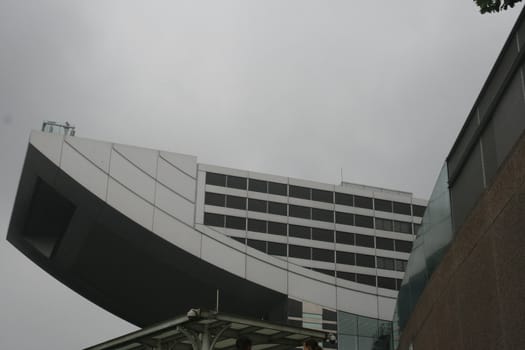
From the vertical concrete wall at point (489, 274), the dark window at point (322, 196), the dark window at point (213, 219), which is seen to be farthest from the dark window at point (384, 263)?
the vertical concrete wall at point (489, 274)

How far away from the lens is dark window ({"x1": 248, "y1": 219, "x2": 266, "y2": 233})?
63.8m

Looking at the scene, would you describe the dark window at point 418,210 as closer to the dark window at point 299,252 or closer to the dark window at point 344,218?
the dark window at point 344,218

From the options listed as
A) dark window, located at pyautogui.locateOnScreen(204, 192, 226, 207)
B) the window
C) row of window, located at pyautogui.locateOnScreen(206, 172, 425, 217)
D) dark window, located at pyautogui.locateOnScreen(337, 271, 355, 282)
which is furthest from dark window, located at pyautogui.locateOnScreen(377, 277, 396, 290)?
dark window, located at pyautogui.locateOnScreen(204, 192, 226, 207)

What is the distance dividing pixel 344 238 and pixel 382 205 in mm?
5930

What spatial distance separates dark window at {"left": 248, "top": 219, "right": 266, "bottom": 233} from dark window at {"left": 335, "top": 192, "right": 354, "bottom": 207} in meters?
8.02

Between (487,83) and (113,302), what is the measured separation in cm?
5725

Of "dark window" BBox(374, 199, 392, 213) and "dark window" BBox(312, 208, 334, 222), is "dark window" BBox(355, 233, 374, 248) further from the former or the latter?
"dark window" BBox(374, 199, 392, 213)

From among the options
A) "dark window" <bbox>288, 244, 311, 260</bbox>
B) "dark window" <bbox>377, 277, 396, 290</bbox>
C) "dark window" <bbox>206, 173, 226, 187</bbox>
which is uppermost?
"dark window" <bbox>206, 173, 226, 187</bbox>

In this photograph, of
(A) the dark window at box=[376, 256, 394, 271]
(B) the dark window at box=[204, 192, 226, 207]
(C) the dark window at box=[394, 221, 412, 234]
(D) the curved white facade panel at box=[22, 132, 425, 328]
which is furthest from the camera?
(C) the dark window at box=[394, 221, 412, 234]

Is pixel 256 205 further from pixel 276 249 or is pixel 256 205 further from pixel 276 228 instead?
pixel 276 249

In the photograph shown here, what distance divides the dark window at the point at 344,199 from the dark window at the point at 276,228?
6489mm

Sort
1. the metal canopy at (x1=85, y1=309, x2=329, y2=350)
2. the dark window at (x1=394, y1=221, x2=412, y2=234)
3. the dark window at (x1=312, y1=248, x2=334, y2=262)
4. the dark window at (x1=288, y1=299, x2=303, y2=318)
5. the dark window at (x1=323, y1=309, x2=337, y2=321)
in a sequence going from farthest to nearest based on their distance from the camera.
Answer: the dark window at (x1=394, y1=221, x2=412, y2=234) → the dark window at (x1=312, y1=248, x2=334, y2=262) → the dark window at (x1=323, y1=309, x2=337, y2=321) → the dark window at (x1=288, y1=299, x2=303, y2=318) → the metal canopy at (x1=85, y1=309, x2=329, y2=350)

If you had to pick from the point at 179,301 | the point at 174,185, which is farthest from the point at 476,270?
the point at 179,301

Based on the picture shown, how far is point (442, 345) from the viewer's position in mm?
17766
